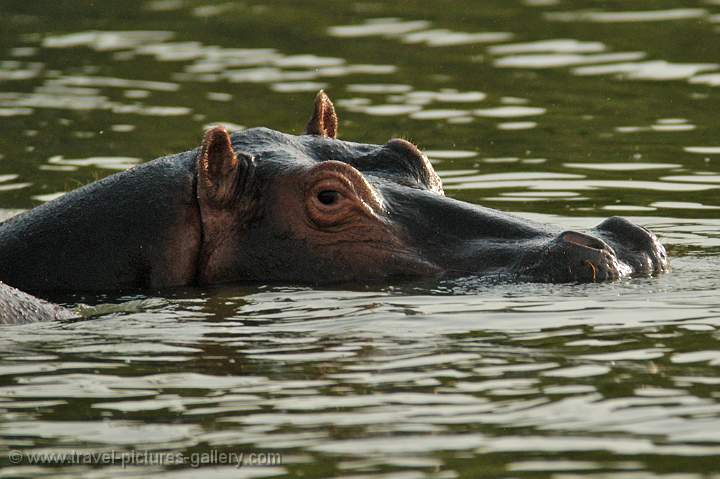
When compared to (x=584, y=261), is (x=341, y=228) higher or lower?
higher

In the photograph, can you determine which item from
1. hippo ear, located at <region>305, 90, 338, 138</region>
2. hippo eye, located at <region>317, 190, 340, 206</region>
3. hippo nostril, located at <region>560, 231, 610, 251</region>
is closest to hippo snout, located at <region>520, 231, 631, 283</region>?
hippo nostril, located at <region>560, 231, 610, 251</region>

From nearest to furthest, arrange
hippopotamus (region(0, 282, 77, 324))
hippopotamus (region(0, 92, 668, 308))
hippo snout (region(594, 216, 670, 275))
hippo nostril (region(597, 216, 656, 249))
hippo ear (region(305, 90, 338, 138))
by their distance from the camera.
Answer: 1. hippopotamus (region(0, 282, 77, 324))
2. hippo snout (region(594, 216, 670, 275))
3. hippo nostril (region(597, 216, 656, 249))
4. hippopotamus (region(0, 92, 668, 308))
5. hippo ear (region(305, 90, 338, 138))

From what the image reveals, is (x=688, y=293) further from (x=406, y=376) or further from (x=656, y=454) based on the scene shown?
(x=656, y=454)

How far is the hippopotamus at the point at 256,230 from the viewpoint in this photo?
9.34 metres

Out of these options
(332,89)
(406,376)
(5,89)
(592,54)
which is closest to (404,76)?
(332,89)

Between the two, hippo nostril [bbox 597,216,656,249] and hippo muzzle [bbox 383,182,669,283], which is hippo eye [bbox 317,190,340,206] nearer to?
hippo muzzle [bbox 383,182,669,283]

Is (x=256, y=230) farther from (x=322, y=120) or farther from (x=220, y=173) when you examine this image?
(x=322, y=120)

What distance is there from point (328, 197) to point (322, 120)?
4.60ft

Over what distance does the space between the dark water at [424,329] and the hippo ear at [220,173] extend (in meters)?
0.55

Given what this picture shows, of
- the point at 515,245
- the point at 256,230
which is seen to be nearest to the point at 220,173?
the point at 256,230

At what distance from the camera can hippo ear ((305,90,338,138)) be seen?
34.9ft

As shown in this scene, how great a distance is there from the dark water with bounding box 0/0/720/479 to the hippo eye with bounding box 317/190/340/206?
0.50 metres

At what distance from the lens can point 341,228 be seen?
9422 mm

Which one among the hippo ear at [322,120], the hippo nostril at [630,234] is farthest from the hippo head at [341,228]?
the hippo ear at [322,120]
